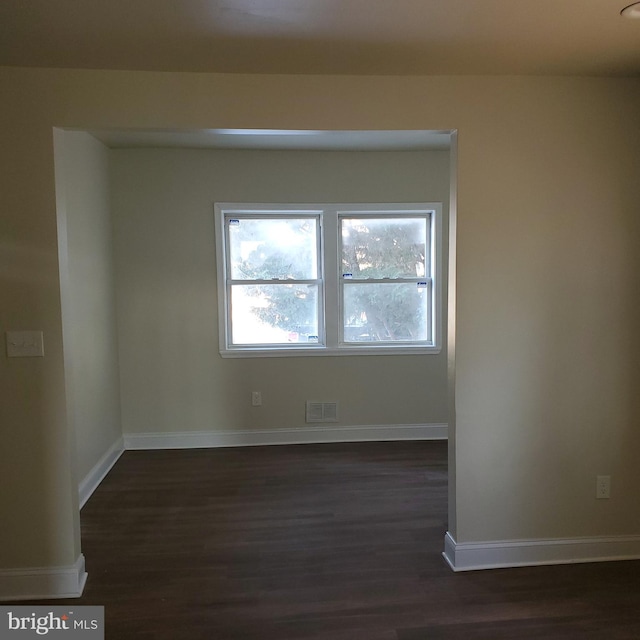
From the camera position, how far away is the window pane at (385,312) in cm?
449

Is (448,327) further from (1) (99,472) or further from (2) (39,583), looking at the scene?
(1) (99,472)

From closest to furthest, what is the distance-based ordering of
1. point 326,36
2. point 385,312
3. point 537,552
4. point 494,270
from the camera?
point 326,36 → point 494,270 → point 537,552 → point 385,312

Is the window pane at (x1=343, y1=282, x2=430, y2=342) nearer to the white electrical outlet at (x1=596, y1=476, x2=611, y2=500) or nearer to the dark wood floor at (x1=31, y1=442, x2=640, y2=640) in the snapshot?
the dark wood floor at (x1=31, y1=442, x2=640, y2=640)

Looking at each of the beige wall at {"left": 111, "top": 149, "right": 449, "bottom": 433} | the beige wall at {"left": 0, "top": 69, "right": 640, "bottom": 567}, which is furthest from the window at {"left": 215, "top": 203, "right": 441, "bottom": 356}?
the beige wall at {"left": 0, "top": 69, "right": 640, "bottom": 567}

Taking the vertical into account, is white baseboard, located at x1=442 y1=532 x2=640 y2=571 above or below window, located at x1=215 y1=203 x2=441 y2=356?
below

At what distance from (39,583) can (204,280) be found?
254cm

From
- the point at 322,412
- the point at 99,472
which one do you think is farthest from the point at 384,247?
the point at 99,472

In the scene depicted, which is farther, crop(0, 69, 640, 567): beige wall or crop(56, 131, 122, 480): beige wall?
crop(56, 131, 122, 480): beige wall

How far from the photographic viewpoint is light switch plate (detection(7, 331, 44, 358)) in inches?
89.0

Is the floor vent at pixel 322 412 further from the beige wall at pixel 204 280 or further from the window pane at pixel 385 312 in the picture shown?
the window pane at pixel 385 312

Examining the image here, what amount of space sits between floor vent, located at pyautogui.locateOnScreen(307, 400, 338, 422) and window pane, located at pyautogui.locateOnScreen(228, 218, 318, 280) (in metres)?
1.14

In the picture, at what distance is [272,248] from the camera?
439 cm

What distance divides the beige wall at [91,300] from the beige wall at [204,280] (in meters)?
0.17

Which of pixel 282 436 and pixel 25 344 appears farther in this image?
pixel 282 436
